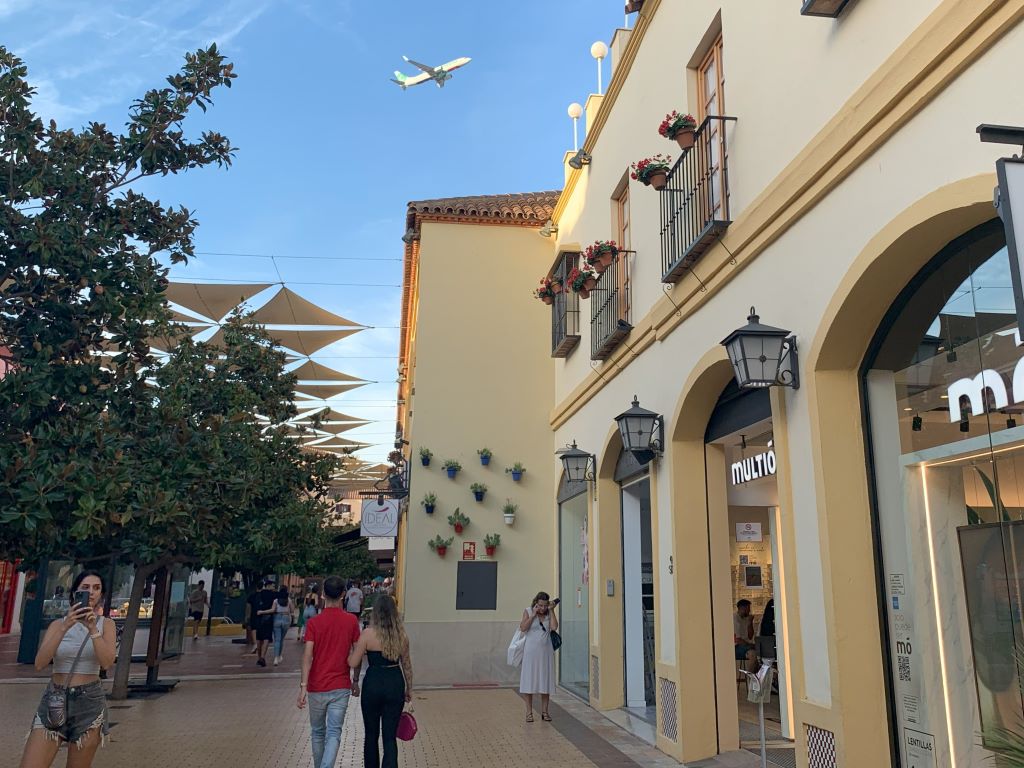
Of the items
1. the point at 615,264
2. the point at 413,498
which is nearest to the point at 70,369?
the point at 615,264

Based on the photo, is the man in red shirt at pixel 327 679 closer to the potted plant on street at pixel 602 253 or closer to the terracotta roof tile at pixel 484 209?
the potted plant on street at pixel 602 253

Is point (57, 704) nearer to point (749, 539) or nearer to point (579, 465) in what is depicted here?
point (579, 465)

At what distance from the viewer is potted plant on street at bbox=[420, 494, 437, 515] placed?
1420 centimetres

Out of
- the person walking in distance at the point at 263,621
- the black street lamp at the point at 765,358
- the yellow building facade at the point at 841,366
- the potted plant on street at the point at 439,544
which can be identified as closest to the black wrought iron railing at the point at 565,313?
the yellow building facade at the point at 841,366

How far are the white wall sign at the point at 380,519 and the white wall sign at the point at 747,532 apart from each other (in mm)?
6462

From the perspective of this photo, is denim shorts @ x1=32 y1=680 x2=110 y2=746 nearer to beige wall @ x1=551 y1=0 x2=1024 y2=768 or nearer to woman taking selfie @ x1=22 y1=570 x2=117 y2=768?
woman taking selfie @ x1=22 y1=570 x2=117 y2=768

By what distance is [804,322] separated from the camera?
5730 millimetres

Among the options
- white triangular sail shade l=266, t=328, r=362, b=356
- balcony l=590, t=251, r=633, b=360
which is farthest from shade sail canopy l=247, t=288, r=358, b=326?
balcony l=590, t=251, r=633, b=360

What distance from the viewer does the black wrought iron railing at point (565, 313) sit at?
13.1 meters

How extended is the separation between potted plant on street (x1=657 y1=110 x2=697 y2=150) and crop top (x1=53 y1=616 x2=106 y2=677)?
5882 millimetres

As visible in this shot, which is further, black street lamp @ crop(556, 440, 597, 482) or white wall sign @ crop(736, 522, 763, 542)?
black street lamp @ crop(556, 440, 597, 482)

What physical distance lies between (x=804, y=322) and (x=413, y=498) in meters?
9.70

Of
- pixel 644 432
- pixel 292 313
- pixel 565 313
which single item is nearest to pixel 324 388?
pixel 292 313

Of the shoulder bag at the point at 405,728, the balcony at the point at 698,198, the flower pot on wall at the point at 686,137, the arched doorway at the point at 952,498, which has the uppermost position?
the flower pot on wall at the point at 686,137
